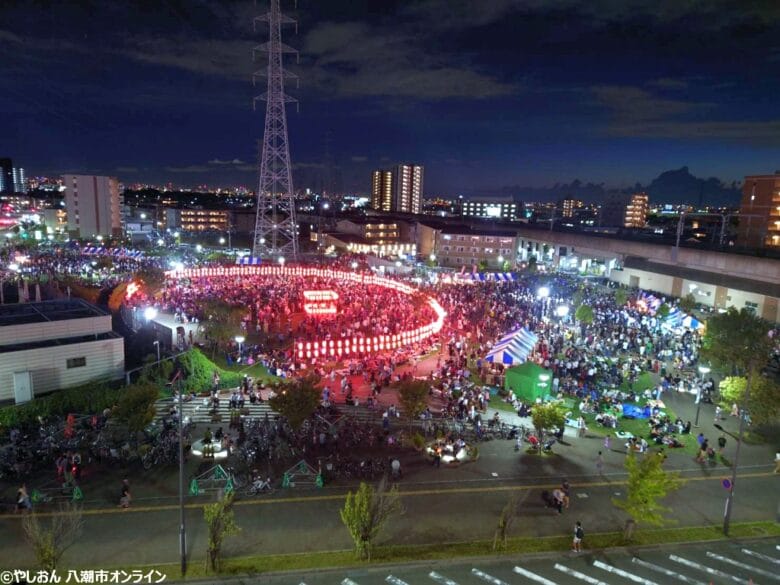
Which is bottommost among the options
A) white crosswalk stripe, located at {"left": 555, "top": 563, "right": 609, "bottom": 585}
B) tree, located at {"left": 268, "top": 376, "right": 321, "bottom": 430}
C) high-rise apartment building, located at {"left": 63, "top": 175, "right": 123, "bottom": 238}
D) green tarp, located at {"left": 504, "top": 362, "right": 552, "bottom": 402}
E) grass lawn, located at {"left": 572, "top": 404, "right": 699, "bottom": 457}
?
grass lawn, located at {"left": 572, "top": 404, "right": 699, "bottom": 457}

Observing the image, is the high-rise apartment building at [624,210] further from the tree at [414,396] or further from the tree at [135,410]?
the tree at [135,410]

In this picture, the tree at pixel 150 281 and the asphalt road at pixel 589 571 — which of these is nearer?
the asphalt road at pixel 589 571

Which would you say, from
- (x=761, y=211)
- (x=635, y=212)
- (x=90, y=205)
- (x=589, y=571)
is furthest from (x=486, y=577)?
(x=635, y=212)

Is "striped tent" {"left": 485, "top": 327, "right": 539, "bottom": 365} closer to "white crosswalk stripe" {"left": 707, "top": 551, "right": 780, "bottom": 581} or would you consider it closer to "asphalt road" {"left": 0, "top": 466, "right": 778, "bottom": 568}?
"asphalt road" {"left": 0, "top": 466, "right": 778, "bottom": 568}

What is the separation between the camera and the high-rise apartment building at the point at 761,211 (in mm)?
70125

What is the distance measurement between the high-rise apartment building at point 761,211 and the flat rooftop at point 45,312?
245ft

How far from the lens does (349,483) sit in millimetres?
16688

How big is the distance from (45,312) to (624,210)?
176 meters

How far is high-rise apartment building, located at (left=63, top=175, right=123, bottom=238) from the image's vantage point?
90.8 meters

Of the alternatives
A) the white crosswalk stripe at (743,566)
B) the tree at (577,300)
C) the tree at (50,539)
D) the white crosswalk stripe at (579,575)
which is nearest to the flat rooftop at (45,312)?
the tree at (50,539)

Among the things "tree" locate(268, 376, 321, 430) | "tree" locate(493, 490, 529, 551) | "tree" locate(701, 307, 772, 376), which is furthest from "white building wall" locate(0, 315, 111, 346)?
"tree" locate(701, 307, 772, 376)

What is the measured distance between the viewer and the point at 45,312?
2339 cm

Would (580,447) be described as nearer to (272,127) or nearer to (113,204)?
(272,127)

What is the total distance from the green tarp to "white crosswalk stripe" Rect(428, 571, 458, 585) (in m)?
12.4
